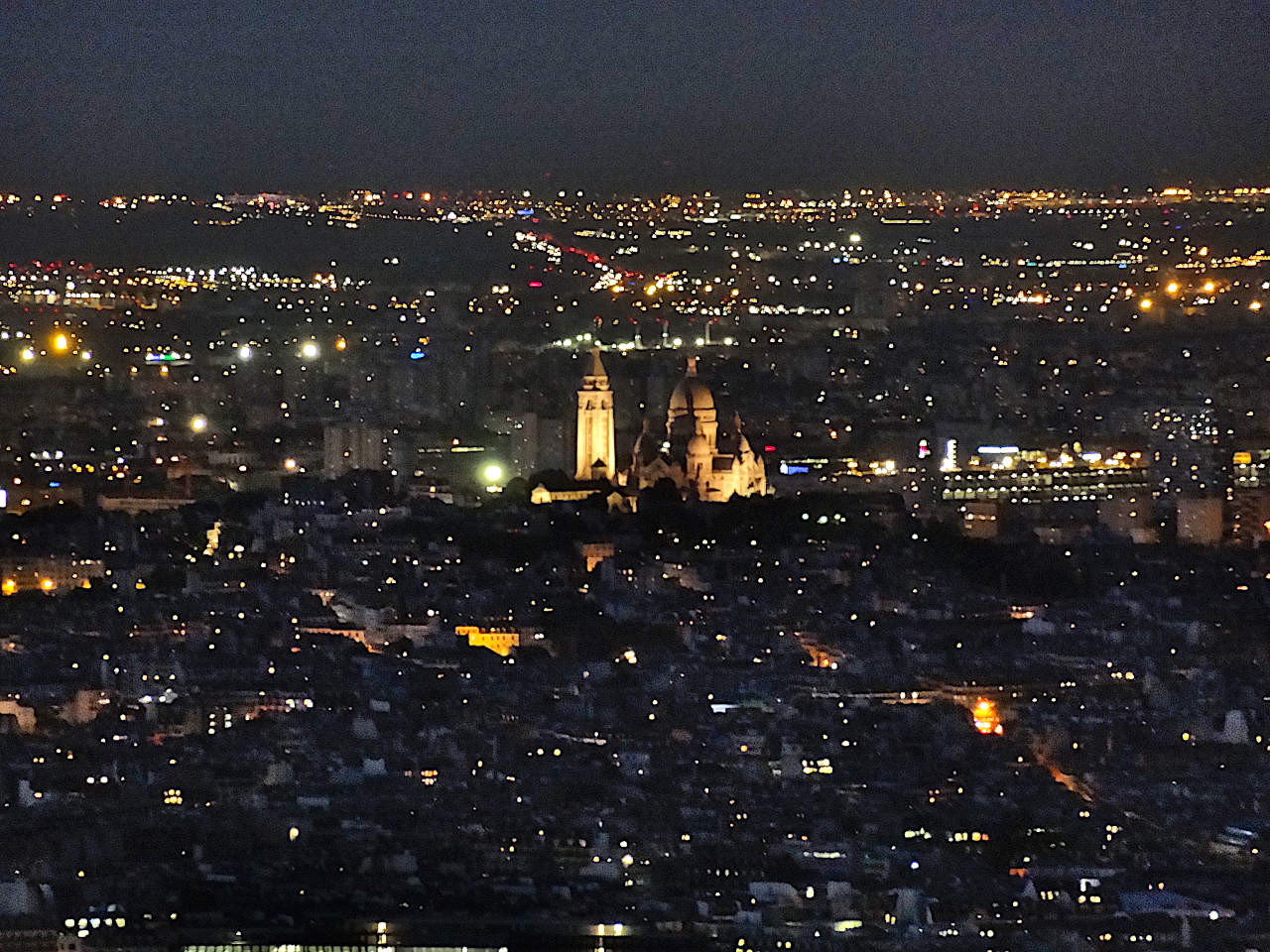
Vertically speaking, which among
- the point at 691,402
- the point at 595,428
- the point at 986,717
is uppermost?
the point at 691,402

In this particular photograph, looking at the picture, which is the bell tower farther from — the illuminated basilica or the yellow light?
the yellow light

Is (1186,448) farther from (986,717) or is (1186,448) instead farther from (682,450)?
(986,717)

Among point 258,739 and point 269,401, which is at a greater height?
point 269,401

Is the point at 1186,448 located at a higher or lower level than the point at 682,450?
lower

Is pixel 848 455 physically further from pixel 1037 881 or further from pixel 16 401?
pixel 1037 881

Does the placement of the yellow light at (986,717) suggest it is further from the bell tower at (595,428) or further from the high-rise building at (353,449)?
the high-rise building at (353,449)

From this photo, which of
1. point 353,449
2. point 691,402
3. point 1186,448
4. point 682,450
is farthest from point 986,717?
point 353,449

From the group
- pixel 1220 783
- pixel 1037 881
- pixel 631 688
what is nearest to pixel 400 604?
pixel 631 688

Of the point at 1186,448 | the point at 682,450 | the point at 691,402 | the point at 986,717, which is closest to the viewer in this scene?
the point at 986,717
